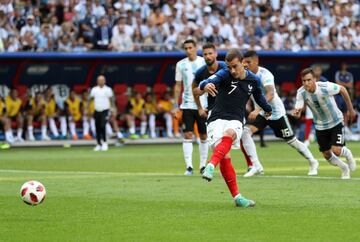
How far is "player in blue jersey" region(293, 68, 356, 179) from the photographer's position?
1619cm

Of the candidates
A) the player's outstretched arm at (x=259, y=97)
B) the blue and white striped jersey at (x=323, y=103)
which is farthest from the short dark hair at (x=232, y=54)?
the blue and white striped jersey at (x=323, y=103)

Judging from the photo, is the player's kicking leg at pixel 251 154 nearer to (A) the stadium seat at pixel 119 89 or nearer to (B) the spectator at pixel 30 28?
(B) the spectator at pixel 30 28

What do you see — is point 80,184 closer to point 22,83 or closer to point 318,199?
point 318,199

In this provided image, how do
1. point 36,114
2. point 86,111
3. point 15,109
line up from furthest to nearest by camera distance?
point 86,111, point 36,114, point 15,109

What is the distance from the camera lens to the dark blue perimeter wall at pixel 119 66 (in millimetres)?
32438

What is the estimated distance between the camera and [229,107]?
12.4 meters

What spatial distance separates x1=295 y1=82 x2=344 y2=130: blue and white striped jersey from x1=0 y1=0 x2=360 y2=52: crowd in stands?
52.7ft

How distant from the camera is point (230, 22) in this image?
34438 millimetres

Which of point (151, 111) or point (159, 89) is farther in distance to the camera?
point (159, 89)

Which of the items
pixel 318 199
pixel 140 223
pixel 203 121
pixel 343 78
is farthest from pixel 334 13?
pixel 140 223

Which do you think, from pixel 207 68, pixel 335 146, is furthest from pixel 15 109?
pixel 335 146

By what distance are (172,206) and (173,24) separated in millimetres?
21450

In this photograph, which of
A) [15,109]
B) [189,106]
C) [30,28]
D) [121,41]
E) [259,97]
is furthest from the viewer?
[121,41]

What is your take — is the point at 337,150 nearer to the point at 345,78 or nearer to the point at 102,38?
the point at 102,38
